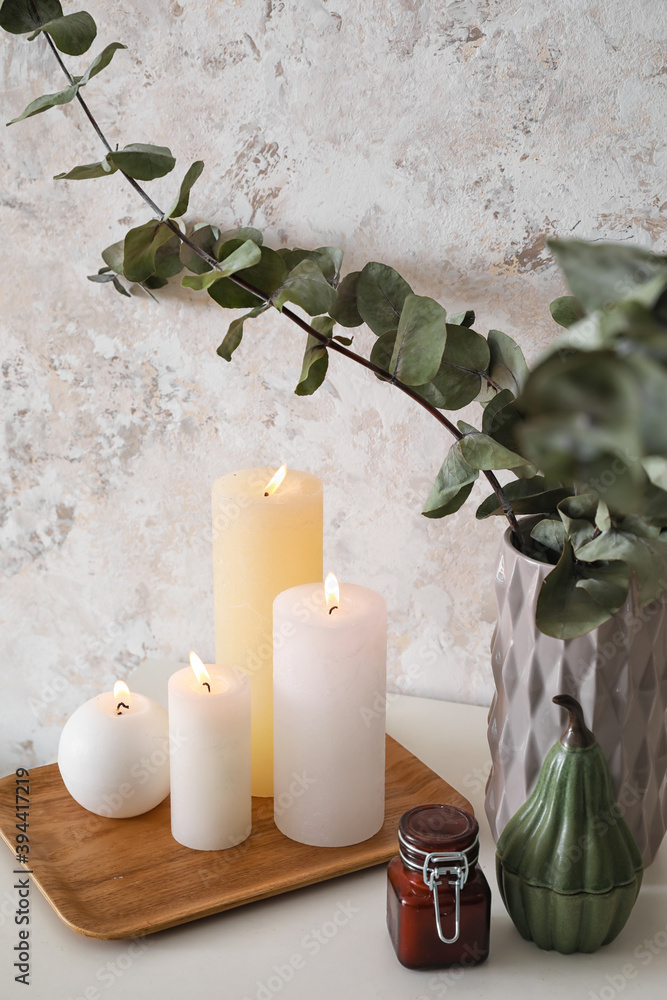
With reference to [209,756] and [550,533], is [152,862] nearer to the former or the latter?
[209,756]

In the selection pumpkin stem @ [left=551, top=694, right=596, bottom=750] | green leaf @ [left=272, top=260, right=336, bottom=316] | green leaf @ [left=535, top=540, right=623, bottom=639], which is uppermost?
green leaf @ [left=272, top=260, right=336, bottom=316]

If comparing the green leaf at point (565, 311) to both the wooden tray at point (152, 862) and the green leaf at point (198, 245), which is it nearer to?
the green leaf at point (198, 245)

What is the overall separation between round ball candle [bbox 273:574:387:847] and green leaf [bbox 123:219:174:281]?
0.72ft

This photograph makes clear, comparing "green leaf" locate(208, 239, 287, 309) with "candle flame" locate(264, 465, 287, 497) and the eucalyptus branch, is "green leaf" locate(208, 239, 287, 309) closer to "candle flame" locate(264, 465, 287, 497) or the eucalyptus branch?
the eucalyptus branch

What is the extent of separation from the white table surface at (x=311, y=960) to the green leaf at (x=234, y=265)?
35 centimetres

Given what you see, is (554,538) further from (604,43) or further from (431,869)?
(604,43)

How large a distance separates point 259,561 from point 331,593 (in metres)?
0.08

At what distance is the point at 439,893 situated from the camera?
0.44 m

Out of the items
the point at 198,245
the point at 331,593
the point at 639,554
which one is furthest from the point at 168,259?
the point at 639,554

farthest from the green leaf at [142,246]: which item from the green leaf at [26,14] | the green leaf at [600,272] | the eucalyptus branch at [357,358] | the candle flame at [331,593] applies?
the green leaf at [600,272]

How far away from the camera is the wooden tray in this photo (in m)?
0.49

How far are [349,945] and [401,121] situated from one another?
0.56 meters

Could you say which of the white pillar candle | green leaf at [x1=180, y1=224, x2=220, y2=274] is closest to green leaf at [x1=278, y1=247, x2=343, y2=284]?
green leaf at [x1=180, y1=224, x2=220, y2=274]

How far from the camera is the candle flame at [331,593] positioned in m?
0.54
